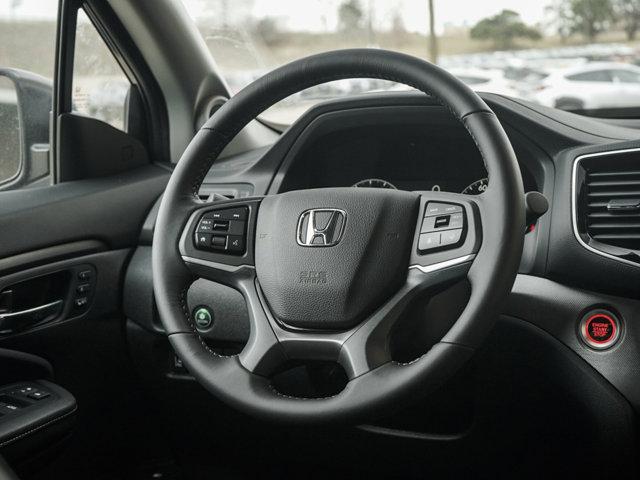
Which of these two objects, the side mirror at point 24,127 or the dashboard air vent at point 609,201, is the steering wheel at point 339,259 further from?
the side mirror at point 24,127

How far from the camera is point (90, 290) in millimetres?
2111

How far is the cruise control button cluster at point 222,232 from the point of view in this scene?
5.01 feet

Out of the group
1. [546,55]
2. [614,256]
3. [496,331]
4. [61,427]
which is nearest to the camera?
[614,256]

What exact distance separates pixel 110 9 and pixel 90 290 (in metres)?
0.77

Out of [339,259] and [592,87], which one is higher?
[592,87]

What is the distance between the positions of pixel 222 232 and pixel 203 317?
0.46 meters

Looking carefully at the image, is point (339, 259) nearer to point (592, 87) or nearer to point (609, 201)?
point (609, 201)

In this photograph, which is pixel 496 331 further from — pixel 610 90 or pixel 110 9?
pixel 110 9

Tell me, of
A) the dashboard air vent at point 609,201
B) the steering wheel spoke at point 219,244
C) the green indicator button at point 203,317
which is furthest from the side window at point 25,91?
the dashboard air vent at point 609,201

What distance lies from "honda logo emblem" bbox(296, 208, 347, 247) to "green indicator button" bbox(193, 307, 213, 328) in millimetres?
510

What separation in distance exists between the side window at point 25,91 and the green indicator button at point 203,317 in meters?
0.64

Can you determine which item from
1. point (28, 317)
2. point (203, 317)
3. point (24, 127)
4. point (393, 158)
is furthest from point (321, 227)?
point (24, 127)

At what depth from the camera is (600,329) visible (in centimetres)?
170

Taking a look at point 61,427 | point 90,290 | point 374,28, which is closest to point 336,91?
point 374,28
